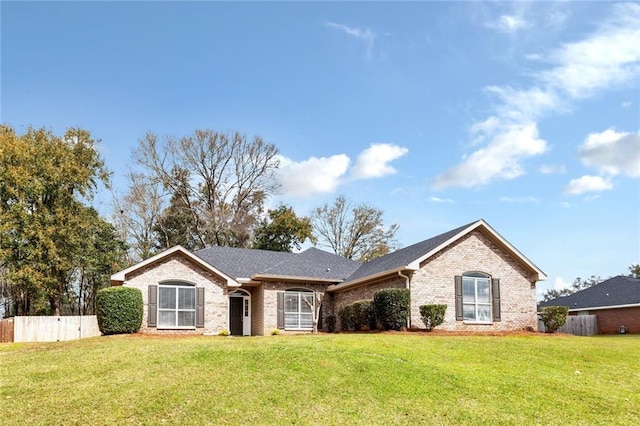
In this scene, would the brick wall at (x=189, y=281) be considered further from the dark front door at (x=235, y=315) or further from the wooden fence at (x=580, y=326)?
the wooden fence at (x=580, y=326)

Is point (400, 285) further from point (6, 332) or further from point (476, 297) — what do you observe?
point (6, 332)

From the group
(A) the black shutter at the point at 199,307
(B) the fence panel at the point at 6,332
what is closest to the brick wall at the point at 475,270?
(A) the black shutter at the point at 199,307

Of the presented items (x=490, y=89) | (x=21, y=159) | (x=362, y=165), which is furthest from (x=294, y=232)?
(x=490, y=89)

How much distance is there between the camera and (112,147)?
38.7 m

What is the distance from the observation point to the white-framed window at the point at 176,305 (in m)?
24.3

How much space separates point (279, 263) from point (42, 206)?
15243 mm

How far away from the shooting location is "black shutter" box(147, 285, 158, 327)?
78.3 feet

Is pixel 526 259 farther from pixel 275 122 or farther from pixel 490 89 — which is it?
pixel 275 122

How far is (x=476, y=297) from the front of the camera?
963 inches

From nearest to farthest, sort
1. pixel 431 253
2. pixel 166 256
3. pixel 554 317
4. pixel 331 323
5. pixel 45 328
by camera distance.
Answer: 1. pixel 431 253
2. pixel 554 317
3. pixel 166 256
4. pixel 45 328
5. pixel 331 323

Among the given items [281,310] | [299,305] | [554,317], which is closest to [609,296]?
[554,317]

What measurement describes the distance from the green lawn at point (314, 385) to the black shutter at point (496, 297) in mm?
7470

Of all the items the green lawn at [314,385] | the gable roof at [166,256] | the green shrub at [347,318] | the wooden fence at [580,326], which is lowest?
the wooden fence at [580,326]

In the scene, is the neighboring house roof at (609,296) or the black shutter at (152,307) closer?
the black shutter at (152,307)
